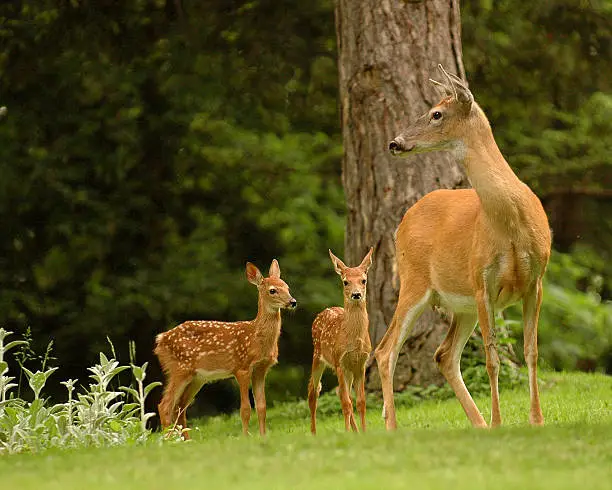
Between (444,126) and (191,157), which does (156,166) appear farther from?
(444,126)

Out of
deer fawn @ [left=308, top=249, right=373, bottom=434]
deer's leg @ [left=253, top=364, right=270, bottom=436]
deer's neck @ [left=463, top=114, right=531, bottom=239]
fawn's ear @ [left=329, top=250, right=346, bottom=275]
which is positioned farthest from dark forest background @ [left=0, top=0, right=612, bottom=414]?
deer's neck @ [left=463, top=114, right=531, bottom=239]

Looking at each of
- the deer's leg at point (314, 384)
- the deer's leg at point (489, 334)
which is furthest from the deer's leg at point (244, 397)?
the deer's leg at point (489, 334)

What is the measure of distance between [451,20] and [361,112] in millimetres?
1176

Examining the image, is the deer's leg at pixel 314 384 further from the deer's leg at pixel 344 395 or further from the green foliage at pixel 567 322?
the green foliage at pixel 567 322

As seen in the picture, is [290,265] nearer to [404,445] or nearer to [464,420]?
[464,420]

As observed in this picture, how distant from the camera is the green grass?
5.22 m

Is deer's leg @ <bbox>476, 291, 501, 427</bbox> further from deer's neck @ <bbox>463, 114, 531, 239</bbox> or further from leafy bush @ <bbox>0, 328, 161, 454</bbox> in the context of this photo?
leafy bush @ <bbox>0, 328, 161, 454</bbox>

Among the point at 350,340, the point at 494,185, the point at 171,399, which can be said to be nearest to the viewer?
the point at 494,185

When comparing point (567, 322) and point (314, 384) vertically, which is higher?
point (314, 384)

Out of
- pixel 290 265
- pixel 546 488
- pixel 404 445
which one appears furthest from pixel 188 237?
pixel 546 488

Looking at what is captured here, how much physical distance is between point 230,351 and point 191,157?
250 inches

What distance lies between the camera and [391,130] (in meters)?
11.6

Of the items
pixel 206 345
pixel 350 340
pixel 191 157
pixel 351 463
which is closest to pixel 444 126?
pixel 350 340

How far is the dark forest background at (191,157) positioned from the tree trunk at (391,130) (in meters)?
3.27
